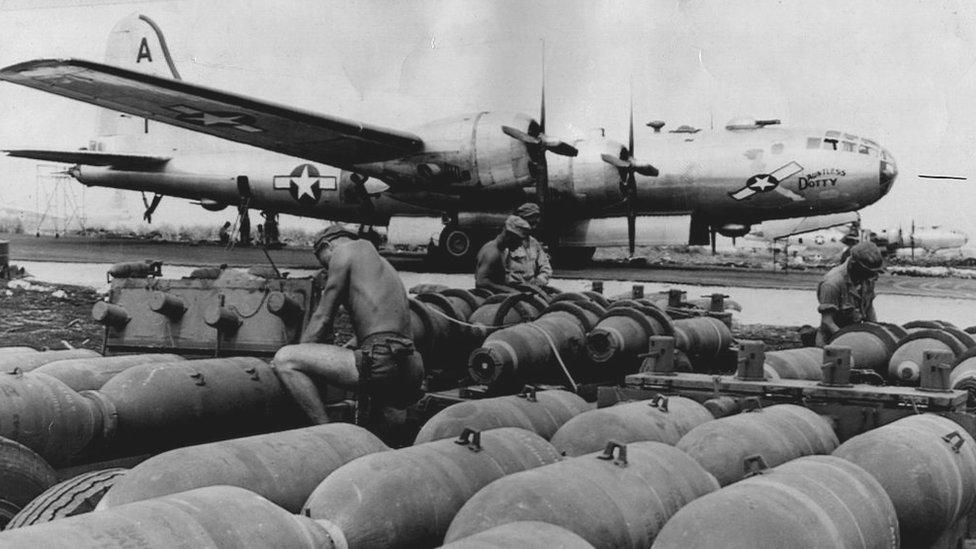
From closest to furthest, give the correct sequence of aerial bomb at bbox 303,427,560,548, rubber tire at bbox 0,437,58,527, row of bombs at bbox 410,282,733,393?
aerial bomb at bbox 303,427,560,548
rubber tire at bbox 0,437,58,527
row of bombs at bbox 410,282,733,393

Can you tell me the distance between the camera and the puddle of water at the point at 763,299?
15843mm

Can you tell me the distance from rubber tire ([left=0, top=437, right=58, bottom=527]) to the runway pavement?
13.2m

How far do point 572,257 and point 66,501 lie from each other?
1839cm

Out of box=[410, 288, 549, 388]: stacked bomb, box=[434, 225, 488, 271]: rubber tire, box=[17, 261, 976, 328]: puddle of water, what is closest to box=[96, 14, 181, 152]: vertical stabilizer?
box=[17, 261, 976, 328]: puddle of water

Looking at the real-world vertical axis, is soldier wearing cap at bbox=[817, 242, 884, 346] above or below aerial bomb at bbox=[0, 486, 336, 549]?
above

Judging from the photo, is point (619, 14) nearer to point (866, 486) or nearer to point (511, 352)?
point (511, 352)

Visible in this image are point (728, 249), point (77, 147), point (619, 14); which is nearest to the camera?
point (619, 14)

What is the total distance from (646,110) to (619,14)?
225 inches

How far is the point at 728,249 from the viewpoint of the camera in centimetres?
3947

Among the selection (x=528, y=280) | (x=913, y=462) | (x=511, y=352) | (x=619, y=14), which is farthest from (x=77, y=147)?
(x=913, y=462)

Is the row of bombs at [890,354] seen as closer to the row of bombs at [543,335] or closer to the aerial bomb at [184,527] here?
the row of bombs at [543,335]

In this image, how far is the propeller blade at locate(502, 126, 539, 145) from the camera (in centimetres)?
1565

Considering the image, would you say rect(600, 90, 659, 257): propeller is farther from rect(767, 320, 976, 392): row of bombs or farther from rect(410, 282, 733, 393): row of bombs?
rect(767, 320, 976, 392): row of bombs

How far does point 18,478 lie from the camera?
394 cm
